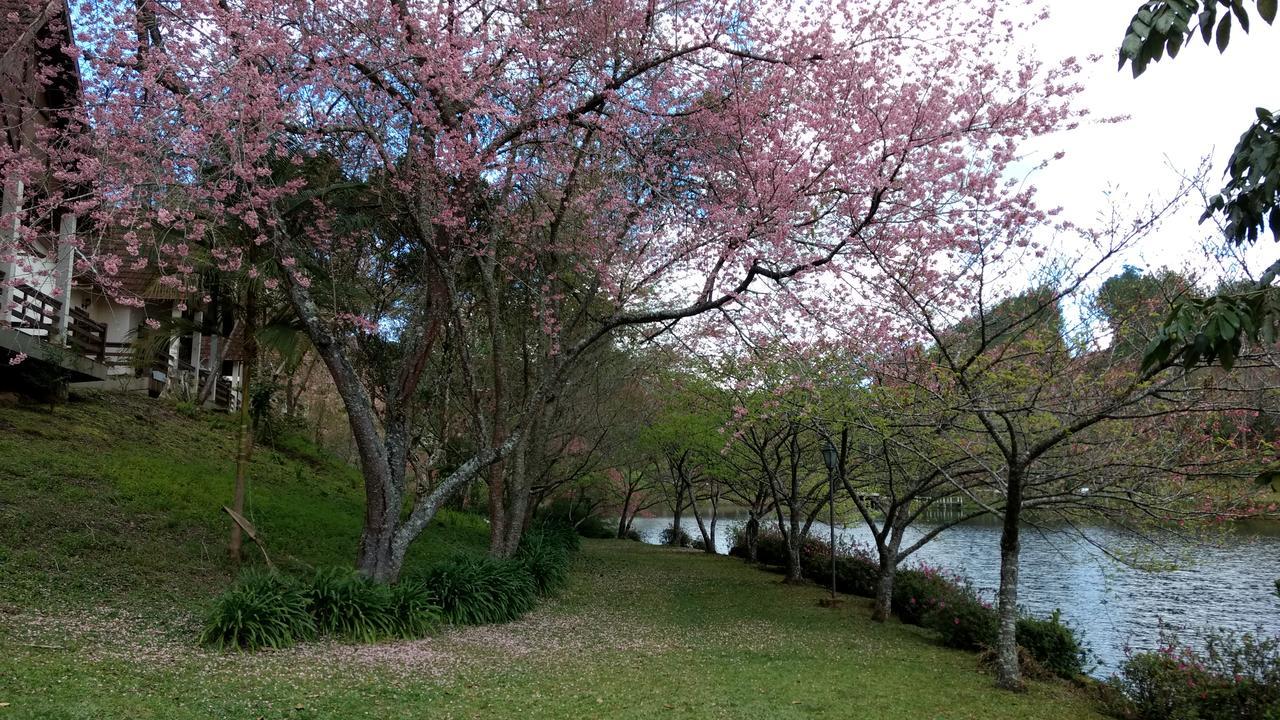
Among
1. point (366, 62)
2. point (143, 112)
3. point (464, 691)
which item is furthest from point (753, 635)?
point (143, 112)

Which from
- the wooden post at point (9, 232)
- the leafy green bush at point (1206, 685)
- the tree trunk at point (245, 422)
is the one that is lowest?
the leafy green bush at point (1206, 685)

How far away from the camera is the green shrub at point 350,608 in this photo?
7.71 m

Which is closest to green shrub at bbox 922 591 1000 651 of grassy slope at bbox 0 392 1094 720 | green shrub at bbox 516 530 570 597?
grassy slope at bbox 0 392 1094 720

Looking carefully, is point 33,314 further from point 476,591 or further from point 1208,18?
point 1208,18

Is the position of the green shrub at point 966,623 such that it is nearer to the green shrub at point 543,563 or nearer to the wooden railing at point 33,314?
the green shrub at point 543,563

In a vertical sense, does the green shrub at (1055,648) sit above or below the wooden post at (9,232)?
below

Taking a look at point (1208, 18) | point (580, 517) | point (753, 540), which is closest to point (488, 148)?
point (1208, 18)

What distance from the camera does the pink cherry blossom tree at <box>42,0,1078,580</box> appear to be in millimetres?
7234

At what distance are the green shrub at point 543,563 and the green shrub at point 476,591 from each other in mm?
1269

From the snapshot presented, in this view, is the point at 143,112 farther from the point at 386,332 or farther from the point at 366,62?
the point at 386,332

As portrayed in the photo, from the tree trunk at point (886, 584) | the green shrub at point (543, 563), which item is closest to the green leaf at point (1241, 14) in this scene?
the tree trunk at point (886, 584)

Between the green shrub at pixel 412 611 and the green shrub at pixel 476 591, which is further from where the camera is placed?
the green shrub at pixel 476 591

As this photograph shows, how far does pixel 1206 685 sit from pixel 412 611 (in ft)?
25.3

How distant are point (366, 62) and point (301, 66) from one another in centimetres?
67
